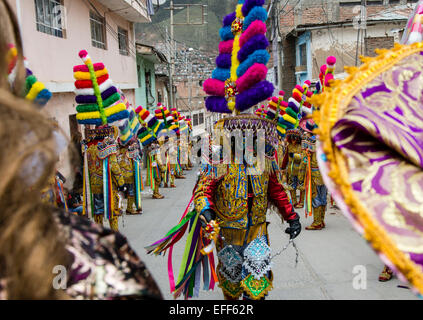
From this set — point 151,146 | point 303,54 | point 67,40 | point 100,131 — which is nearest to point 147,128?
point 151,146

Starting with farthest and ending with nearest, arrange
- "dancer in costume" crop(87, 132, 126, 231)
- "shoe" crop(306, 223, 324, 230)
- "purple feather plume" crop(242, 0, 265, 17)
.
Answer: "shoe" crop(306, 223, 324, 230)
"dancer in costume" crop(87, 132, 126, 231)
"purple feather plume" crop(242, 0, 265, 17)

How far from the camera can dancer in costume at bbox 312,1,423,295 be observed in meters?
0.89

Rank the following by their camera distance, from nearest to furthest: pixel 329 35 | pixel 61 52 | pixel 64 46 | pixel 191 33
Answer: pixel 61 52 → pixel 64 46 → pixel 329 35 → pixel 191 33

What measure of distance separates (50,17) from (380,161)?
10.8 m

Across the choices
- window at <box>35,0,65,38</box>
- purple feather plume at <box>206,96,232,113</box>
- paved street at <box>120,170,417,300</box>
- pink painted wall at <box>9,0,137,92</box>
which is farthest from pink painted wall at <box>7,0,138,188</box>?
purple feather plume at <box>206,96,232,113</box>

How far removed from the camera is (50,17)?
10.1 metres

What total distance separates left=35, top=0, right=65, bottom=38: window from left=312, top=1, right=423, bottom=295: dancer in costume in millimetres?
9653

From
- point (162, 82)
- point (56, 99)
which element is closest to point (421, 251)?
point (56, 99)

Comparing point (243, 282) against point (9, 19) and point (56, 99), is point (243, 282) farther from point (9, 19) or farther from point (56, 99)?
point (56, 99)

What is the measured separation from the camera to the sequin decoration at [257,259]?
3371 millimetres

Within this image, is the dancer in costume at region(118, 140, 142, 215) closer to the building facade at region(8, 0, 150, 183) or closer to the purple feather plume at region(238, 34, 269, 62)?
the building facade at region(8, 0, 150, 183)

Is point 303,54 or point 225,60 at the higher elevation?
point 303,54
